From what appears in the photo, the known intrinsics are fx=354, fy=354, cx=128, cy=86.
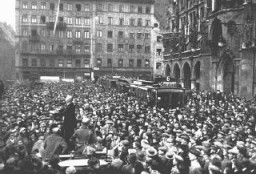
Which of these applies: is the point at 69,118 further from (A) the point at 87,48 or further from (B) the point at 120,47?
(B) the point at 120,47

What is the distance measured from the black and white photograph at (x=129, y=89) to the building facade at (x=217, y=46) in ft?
0.40

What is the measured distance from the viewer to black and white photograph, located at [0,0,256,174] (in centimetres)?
916

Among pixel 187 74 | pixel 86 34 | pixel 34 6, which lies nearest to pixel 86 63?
pixel 86 34

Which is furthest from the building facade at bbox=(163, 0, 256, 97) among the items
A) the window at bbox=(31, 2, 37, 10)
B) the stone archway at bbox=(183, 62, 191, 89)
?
the window at bbox=(31, 2, 37, 10)

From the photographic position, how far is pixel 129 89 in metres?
40.1

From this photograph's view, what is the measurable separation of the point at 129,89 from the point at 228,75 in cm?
1106

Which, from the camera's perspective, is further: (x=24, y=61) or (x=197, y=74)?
(x=24, y=61)

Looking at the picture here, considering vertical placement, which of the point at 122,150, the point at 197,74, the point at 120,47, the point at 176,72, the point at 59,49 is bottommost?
the point at 122,150

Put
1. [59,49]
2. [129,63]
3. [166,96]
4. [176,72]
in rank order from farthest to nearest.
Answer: [129,63], [59,49], [176,72], [166,96]

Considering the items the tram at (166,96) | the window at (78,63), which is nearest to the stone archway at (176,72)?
the window at (78,63)

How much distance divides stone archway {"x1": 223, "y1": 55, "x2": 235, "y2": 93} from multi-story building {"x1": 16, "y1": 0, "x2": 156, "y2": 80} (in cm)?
3053

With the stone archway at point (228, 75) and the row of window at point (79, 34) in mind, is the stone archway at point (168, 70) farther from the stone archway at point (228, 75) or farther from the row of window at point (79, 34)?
the stone archway at point (228, 75)

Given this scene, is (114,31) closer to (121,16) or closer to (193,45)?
(121,16)

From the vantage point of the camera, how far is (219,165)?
8508 mm
